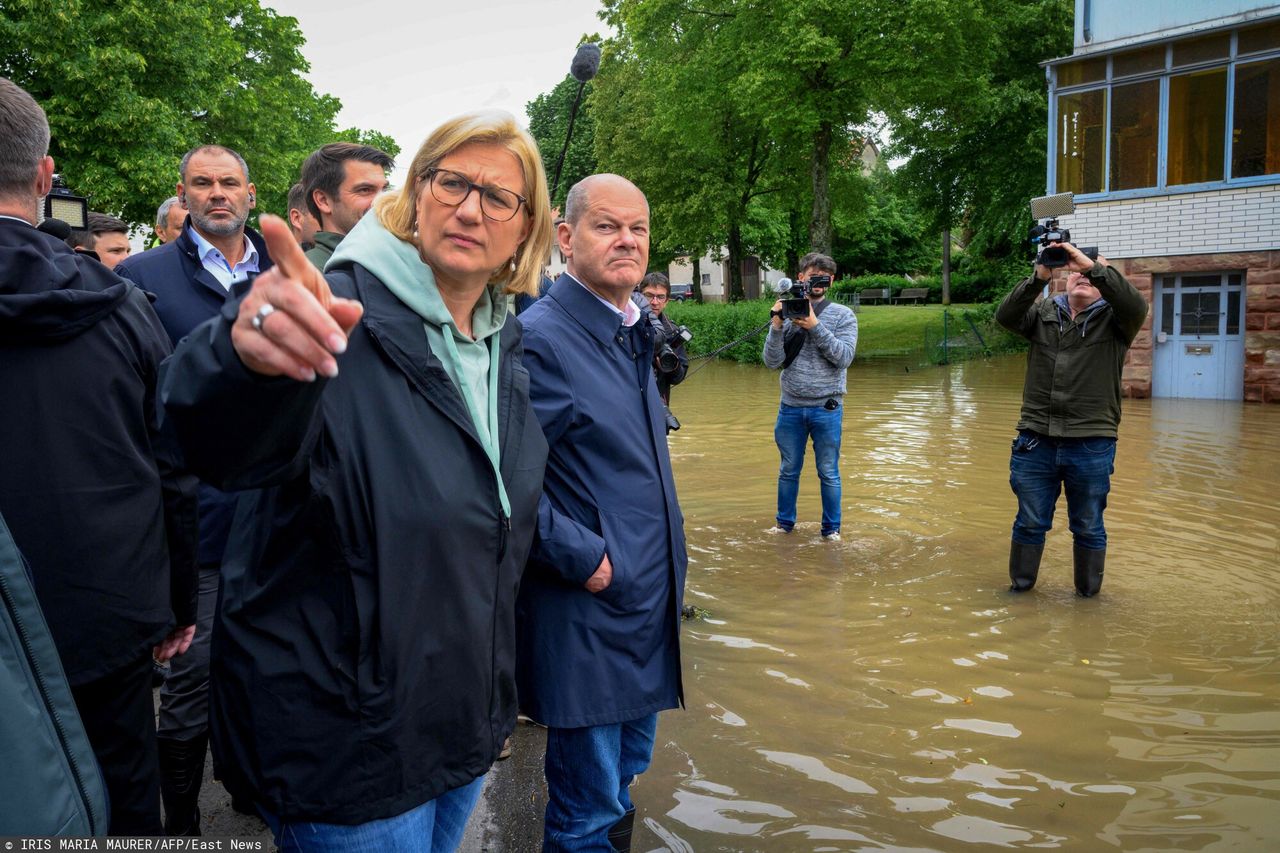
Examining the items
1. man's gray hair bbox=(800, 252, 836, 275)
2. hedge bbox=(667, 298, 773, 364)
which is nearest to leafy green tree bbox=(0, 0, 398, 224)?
hedge bbox=(667, 298, 773, 364)

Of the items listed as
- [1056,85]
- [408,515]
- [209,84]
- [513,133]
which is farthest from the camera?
[209,84]

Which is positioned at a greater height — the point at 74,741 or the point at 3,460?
the point at 3,460

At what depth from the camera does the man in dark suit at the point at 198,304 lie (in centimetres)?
328

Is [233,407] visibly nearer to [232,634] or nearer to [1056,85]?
[232,634]

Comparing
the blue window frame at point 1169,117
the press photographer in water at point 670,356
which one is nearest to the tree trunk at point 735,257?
the blue window frame at point 1169,117

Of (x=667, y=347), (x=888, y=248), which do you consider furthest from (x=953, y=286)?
(x=667, y=347)

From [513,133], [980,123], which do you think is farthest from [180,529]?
[980,123]

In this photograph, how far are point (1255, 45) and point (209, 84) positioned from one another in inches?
839

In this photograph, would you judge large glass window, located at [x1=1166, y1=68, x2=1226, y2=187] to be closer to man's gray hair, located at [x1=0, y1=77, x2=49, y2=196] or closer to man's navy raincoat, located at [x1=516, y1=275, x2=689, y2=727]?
man's navy raincoat, located at [x1=516, y1=275, x2=689, y2=727]

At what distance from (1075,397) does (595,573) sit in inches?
172

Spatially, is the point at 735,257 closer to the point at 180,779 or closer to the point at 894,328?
the point at 894,328

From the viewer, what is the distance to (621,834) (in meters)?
2.98

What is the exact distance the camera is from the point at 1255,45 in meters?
16.0

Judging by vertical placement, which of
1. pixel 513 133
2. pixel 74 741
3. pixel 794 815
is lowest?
pixel 794 815
